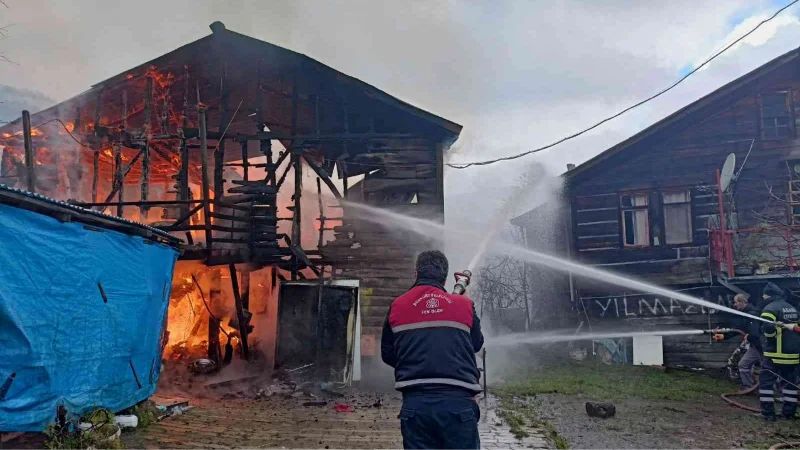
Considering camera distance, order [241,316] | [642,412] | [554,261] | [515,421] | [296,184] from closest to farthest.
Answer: [515,421] < [642,412] < [241,316] < [296,184] < [554,261]

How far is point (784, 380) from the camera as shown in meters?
9.20

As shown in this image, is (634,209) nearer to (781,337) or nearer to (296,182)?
(781,337)

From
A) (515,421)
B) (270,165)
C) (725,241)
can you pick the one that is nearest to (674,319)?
(725,241)

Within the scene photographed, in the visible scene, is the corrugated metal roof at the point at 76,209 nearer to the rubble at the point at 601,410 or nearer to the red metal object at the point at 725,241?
the rubble at the point at 601,410

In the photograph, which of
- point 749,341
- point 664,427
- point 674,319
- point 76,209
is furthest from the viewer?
point 674,319

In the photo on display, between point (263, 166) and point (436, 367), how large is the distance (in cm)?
1071

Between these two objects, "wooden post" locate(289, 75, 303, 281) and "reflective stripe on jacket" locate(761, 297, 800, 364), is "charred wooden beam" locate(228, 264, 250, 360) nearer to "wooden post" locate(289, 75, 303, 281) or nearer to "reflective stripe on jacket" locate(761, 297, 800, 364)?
"wooden post" locate(289, 75, 303, 281)

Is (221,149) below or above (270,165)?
above

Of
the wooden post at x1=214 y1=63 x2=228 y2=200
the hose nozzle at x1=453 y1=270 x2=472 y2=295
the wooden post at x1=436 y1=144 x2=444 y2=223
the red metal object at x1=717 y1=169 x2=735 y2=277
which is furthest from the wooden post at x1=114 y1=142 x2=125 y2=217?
the red metal object at x1=717 y1=169 x2=735 y2=277

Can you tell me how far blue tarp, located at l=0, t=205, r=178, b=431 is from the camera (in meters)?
5.51

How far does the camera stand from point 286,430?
793cm

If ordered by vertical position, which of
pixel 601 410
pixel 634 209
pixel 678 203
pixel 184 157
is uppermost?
pixel 184 157

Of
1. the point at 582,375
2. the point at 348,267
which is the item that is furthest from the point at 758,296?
the point at 348,267

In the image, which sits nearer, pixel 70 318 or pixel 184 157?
pixel 70 318
